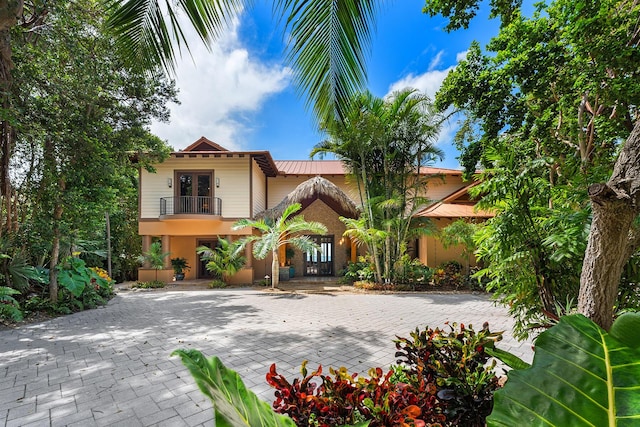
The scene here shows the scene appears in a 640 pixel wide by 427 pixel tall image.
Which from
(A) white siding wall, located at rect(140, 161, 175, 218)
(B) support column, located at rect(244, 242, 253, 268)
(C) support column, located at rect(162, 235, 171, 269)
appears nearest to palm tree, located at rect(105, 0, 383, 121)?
(B) support column, located at rect(244, 242, 253, 268)

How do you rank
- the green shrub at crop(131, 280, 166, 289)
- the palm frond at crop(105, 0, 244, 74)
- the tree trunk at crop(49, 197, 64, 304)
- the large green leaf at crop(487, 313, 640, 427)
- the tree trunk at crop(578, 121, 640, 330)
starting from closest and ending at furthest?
the large green leaf at crop(487, 313, 640, 427) < the tree trunk at crop(578, 121, 640, 330) < the palm frond at crop(105, 0, 244, 74) < the tree trunk at crop(49, 197, 64, 304) < the green shrub at crop(131, 280, 166, 289)

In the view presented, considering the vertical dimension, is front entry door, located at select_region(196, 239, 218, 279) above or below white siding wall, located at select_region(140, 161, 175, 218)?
below

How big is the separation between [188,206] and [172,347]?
1035 cm

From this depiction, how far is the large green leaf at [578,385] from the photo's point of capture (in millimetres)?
667

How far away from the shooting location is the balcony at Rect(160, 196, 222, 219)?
13.7 metres

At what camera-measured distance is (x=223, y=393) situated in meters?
0.61

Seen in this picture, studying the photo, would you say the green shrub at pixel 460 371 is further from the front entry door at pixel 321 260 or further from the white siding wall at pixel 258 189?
the front entry door at pixel 321 260

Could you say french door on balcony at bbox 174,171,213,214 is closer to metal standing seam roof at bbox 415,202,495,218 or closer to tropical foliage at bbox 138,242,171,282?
tropical foliage at bbox 138,242,171,282

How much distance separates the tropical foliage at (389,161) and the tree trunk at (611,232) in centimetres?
840

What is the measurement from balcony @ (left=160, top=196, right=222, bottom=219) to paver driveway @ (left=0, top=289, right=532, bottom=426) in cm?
550

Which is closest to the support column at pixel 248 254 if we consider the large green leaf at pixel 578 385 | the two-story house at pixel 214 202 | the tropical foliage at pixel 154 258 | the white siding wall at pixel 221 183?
the two-story house at pixel 214 202

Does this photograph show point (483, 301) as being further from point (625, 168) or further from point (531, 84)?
point (625, 168)

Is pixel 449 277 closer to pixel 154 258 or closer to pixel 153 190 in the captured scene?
pixel 154 258

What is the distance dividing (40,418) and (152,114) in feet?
26.6
